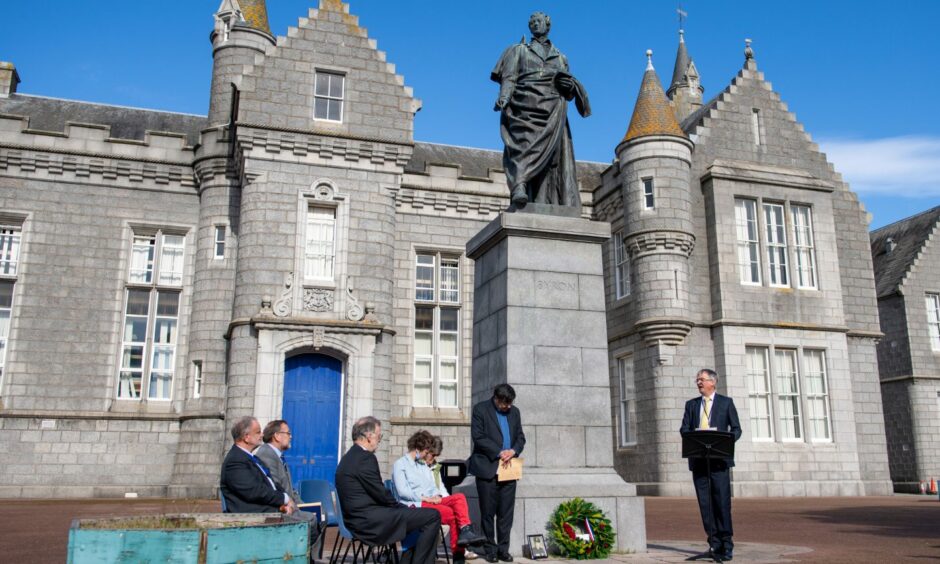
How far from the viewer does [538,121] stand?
384 inches

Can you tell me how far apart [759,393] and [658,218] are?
17.4ft

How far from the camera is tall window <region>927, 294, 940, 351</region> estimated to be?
1047 inches

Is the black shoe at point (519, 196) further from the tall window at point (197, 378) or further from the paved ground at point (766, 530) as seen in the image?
the tall window at point (197, 378)

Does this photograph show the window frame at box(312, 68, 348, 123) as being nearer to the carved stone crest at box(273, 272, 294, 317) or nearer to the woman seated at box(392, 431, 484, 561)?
the carved stone crest at box(273, 272, 294, 317)

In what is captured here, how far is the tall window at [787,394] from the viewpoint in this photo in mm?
20625

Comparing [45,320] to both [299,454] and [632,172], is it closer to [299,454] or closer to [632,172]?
[299,454]

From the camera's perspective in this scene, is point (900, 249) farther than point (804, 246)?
Yes

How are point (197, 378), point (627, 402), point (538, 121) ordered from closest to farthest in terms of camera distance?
point (538, 121), point (197, 378), point (627, 402)

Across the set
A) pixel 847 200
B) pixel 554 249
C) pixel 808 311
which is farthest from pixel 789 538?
pixel 847 200

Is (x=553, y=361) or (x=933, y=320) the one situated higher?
(x=933, y=320)

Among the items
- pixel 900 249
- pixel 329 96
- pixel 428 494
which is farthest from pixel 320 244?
pixel 900 249

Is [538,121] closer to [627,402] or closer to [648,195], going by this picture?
[648,195]

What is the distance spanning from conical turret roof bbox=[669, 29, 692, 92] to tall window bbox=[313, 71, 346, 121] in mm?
29919

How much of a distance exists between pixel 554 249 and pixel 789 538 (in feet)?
15.5
